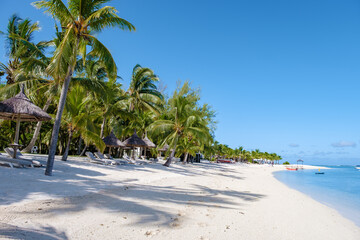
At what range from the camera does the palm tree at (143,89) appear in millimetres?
19562

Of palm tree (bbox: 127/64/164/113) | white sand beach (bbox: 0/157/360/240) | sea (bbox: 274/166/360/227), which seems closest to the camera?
white sand beach (bbox: 0/157/360/240)

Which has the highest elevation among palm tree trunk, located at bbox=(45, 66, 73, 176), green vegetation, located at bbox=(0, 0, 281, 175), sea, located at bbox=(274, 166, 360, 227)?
green vegetation, located at bbox=(0, 0, 281, 175)

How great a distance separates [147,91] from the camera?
1986 centimetres

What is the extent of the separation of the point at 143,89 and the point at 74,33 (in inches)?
470

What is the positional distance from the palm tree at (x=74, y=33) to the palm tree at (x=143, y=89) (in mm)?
10873

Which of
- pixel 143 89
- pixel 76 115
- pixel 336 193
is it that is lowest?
pixel 336 193

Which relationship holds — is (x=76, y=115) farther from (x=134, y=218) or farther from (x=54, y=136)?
(x=134, y=218)

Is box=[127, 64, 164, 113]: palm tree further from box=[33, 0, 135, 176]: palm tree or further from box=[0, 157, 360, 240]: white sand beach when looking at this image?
box=[0, 157, 360, 240]: white sand beach

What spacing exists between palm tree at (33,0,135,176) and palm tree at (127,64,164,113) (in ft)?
35.7

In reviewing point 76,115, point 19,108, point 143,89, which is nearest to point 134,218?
point 19,108

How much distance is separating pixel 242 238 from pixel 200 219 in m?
0.89

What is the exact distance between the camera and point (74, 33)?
26.1ft

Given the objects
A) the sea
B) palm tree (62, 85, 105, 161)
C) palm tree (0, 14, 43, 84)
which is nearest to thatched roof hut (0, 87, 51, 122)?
palm tree (62, 85, 105, 161)

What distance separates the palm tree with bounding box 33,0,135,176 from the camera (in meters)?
7.40
